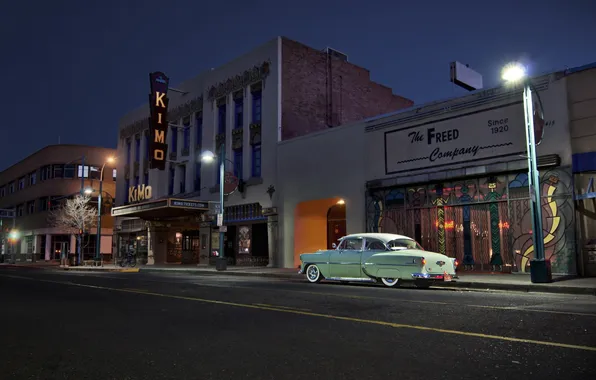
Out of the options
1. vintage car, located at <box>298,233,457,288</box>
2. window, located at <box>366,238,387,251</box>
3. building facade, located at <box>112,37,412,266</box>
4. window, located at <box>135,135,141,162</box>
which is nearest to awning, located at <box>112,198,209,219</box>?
building facade, located at <box>112,37,412,266</box>

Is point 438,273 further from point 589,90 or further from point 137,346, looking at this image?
point 137,346

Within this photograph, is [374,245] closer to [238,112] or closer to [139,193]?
[238,112]

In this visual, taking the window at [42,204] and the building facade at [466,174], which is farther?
the window at [42,204]

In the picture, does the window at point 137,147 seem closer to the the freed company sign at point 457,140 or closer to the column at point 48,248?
the column at point 48,248

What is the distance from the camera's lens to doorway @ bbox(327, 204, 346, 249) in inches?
1128

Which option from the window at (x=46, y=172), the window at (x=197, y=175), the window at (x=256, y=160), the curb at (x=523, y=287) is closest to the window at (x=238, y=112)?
the window at (x=256, y=160)

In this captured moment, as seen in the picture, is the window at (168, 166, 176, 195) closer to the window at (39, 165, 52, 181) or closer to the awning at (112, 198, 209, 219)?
the awning at (112, 198, 209, 219)

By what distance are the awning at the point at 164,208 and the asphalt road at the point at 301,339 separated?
68.3ft

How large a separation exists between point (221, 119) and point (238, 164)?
12.7ft

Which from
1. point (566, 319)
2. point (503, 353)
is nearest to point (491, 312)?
point (566, 319)

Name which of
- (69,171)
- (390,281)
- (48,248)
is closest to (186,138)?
(390,281)

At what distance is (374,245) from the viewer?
15.4m

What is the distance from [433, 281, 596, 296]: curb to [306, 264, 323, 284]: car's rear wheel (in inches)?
149

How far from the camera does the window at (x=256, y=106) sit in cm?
3095
